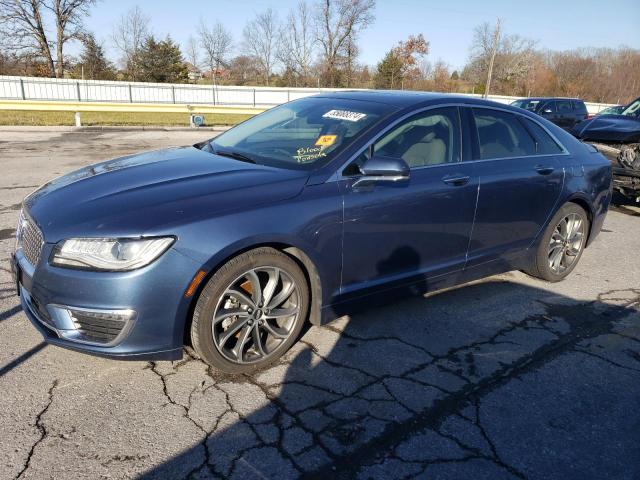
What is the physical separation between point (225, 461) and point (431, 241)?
2124 millimetres

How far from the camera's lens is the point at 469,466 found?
2404mm

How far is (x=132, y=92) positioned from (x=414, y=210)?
30555 millimetres

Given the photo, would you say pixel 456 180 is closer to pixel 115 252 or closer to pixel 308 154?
pixel 308 154

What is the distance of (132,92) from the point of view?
30266 millimetres

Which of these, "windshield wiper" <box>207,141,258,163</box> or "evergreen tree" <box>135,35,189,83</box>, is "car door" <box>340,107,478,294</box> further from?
"evergreen tree" <box>135,35,189,83</box>

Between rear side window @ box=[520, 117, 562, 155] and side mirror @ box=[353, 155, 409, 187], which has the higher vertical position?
rear side window @ box=[520, 117, 562, 155]

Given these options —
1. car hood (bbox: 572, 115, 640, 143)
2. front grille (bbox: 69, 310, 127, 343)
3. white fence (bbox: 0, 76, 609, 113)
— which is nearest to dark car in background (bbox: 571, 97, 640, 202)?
car hood (bbox: 572, 115, 640, 143)

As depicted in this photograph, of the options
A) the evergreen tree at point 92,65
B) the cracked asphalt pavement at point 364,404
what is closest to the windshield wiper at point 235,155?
the cracked asphalt pavement at point 364,404

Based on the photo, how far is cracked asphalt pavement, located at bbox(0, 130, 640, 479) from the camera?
237 cm

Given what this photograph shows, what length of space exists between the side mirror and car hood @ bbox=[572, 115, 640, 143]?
653 centimetres

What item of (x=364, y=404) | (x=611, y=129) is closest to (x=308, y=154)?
(x=364, y=404)

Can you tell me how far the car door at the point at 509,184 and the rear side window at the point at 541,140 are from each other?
1cm

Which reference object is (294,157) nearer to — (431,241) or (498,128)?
(431,241)

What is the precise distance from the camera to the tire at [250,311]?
9.30 ft
